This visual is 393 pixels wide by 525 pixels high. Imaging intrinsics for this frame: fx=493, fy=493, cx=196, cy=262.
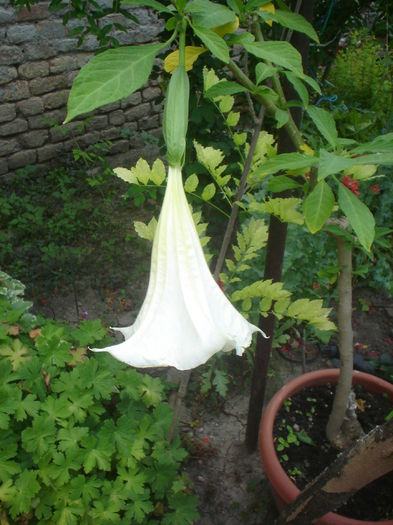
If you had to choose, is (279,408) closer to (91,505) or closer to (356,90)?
(91,505)

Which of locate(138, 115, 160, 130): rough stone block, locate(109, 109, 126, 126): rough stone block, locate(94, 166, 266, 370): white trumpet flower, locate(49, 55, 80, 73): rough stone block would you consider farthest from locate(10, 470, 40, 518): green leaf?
locate(138, 115, 160, 130): rough stone block

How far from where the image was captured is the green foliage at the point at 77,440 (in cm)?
117

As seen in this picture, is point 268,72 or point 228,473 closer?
point 268,72

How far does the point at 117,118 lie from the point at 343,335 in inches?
105

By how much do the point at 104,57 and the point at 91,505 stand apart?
3.78 ft

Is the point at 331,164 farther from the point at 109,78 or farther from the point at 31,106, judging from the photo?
the point at 31,106

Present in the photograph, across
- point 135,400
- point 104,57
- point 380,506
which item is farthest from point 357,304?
point 104,57

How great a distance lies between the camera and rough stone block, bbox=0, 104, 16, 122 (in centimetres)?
302

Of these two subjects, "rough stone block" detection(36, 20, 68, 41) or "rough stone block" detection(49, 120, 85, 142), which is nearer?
"rough stone block" detection(36, 20, 68, 41)

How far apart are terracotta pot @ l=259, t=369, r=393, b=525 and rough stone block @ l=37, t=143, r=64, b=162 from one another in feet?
8.04

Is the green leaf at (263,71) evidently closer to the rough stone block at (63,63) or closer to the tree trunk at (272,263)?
the tree trunk at (272,263)

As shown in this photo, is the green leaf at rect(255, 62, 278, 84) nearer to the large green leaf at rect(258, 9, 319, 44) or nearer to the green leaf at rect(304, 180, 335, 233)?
the large green leaf at rect(258, 9, 319, 44)

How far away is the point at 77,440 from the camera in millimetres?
1195

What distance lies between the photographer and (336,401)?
1.37 meters
